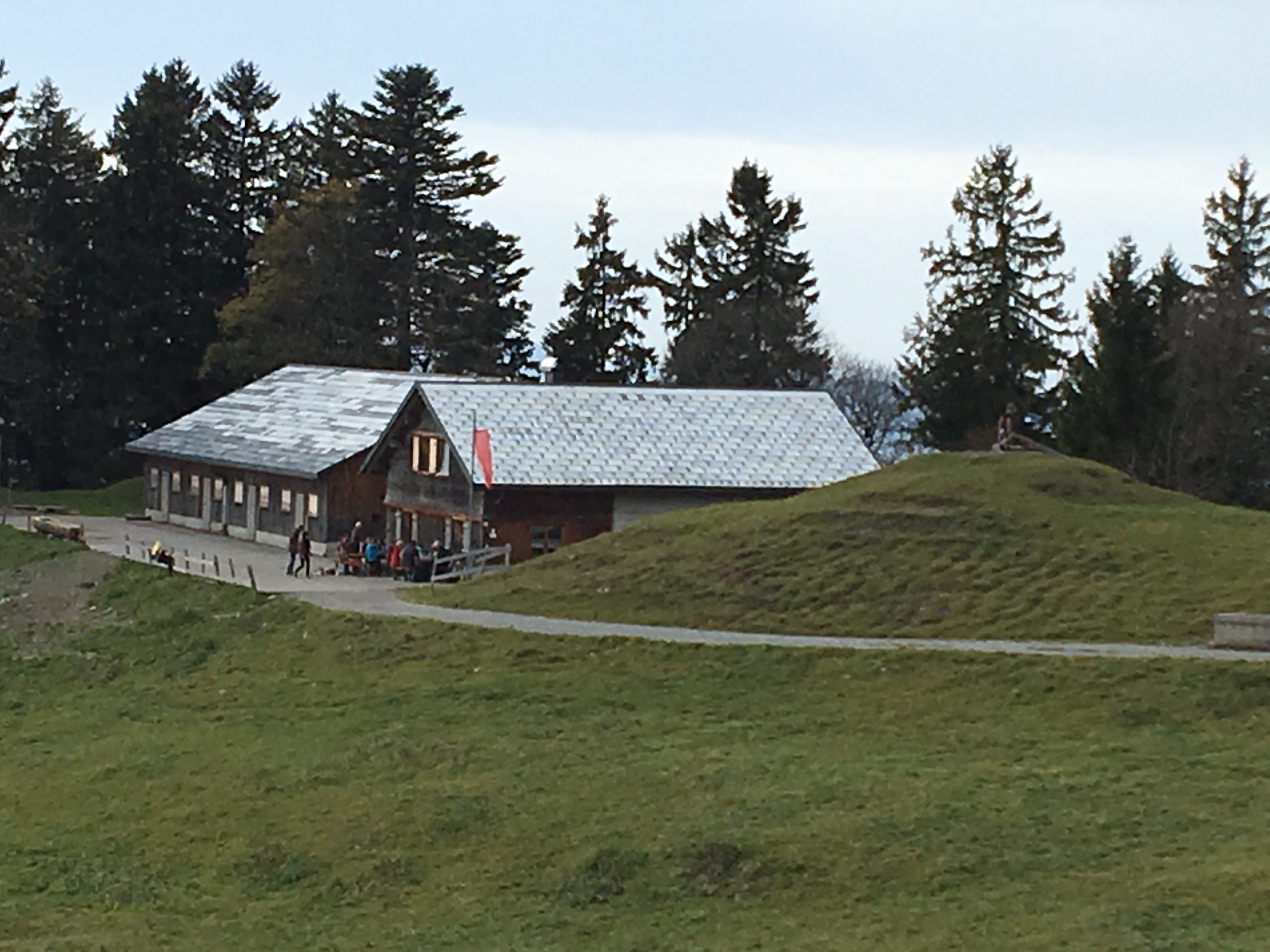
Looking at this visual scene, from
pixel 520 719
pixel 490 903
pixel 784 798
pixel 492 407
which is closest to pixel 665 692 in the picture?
pixel 520 719

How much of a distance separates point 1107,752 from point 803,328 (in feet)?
187

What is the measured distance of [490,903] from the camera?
925 inches

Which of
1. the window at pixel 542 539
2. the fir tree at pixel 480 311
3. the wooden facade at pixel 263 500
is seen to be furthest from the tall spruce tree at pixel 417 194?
the window at pixel 542 539

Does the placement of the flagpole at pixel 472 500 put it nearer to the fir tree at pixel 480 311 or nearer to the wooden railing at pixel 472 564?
the wooden railing at pixel 472 564

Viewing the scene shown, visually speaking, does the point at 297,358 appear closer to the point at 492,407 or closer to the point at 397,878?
the point at 492,407

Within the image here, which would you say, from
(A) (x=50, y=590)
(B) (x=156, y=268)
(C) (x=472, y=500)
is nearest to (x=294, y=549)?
(C) (x=472, y=500)

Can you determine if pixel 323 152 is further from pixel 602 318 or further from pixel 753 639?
pixel 753 639

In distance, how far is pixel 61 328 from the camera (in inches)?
3356

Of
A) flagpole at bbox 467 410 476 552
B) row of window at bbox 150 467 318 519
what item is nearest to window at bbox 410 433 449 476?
flagpole at bbox 467 410 476 552

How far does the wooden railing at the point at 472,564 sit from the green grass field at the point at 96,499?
2619cm

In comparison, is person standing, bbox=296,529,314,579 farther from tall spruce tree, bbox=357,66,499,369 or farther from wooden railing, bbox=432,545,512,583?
tall spruce tree, bbox=357,66,499,369

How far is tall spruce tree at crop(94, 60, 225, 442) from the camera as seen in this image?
278ft

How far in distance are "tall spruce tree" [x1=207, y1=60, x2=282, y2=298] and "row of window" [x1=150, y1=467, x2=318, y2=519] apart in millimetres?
22703

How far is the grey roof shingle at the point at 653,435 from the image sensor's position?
51.3 m
